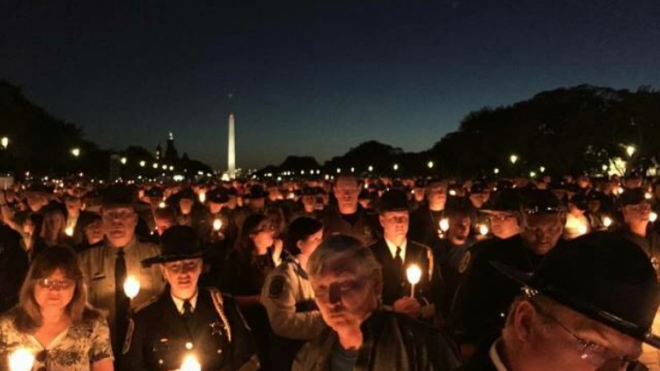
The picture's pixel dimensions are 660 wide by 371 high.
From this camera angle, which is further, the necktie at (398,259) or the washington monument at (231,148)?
the washington monument at (231,148)

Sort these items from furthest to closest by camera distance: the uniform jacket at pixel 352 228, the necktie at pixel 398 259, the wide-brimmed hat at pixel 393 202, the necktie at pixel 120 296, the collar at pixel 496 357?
the wide-brimmed hat at pixel 393 202 < the uniform jacket at pixel 352 228 < the necktie at pixel 398 259 < the necktie at pixel 120 296 < the collar at pixel 496 357

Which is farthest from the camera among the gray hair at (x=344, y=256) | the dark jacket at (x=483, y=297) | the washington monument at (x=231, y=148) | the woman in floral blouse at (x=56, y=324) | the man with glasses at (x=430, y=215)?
the washington monument at (x=231, y=148)

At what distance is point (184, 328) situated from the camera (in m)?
4.27

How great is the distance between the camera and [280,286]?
15.1 feet

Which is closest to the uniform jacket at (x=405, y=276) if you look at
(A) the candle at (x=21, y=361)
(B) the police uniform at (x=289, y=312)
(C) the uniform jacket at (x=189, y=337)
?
(B) the police uniform at (x=289, y=312)

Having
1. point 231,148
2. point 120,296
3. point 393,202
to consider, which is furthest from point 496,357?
point 231,148

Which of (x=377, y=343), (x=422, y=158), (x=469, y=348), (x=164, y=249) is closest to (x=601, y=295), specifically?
(x=377, y=343)

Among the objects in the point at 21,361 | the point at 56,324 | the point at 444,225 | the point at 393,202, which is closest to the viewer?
the point at 21,361

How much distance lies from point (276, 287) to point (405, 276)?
1.39 meters

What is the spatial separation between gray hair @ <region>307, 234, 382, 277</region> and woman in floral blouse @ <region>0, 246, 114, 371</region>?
1.97 m

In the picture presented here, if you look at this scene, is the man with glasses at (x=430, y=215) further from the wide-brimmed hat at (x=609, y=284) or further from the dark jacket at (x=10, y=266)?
the wide-brimmed hat at (x=609, y=284)

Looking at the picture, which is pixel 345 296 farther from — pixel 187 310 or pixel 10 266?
pixel 10 266

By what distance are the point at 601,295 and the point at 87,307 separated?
3.74m

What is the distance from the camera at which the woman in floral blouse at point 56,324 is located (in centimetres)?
406
